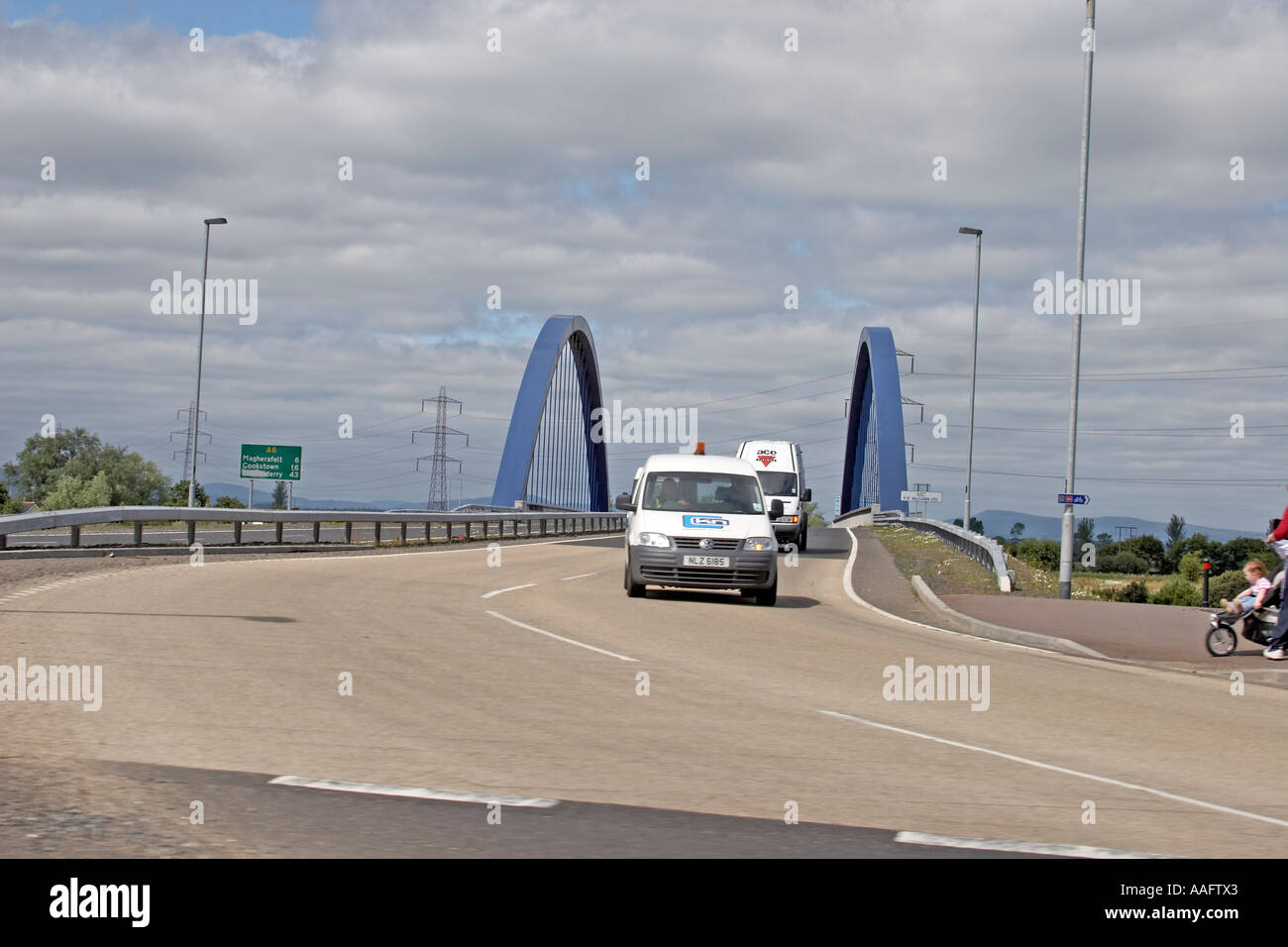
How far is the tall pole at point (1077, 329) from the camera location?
2295cm

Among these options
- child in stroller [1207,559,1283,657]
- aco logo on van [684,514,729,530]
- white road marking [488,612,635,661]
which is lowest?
white road marking [488,612,635,661]

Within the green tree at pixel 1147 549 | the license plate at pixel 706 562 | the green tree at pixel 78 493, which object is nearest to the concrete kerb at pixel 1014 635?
the license plate at pixel 706 562

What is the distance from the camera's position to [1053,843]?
556 centimetres

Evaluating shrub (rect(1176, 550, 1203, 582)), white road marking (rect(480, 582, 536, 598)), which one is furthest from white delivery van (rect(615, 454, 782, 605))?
shrub (rect(1176, 550, 1203, 582))

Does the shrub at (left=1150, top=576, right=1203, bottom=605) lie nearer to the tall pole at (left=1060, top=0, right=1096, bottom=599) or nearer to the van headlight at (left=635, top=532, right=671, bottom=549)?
the tall pole at (left=1060, top=0, right=1096, bottom=599)

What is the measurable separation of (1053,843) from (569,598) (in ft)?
44.0

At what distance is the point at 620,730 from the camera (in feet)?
27.2

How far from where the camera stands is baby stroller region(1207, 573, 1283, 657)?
13.9m

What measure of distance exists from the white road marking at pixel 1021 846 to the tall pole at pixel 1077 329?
17.8 m

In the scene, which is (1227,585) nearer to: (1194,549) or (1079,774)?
(1194,549)

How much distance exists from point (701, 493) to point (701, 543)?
1.30m

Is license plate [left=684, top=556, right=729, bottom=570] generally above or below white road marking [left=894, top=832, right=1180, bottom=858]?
above
